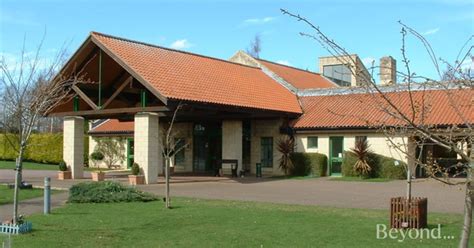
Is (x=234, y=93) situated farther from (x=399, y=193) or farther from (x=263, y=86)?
(x=399, y=193)

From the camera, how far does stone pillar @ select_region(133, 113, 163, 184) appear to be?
2292cm

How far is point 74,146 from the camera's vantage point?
26344mm

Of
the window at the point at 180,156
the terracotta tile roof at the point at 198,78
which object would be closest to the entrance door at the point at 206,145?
the window at the point at 180,156

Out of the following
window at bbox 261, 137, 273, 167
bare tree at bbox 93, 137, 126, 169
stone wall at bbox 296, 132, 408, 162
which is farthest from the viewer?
bare tree at bbox 93, 137, 126, 169

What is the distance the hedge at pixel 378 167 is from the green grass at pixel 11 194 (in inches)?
549

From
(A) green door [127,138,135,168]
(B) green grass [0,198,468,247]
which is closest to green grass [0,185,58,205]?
(B) green grass [0,198,468,247]

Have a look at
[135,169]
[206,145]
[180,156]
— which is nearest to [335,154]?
[206,145]

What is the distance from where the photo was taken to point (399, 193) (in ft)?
61.6

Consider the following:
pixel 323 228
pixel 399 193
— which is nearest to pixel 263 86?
pixel 399 193

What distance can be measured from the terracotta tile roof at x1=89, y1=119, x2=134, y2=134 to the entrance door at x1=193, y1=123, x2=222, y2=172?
22.2 feet

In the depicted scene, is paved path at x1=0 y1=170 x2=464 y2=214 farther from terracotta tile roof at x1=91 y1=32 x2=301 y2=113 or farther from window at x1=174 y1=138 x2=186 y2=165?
window at x1=174 y1=138 x2=186 y2=165

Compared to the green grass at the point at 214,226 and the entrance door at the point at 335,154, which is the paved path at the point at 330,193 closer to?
the green grass at the point at 214,226

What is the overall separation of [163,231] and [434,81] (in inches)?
289

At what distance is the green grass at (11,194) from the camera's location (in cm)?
1597
